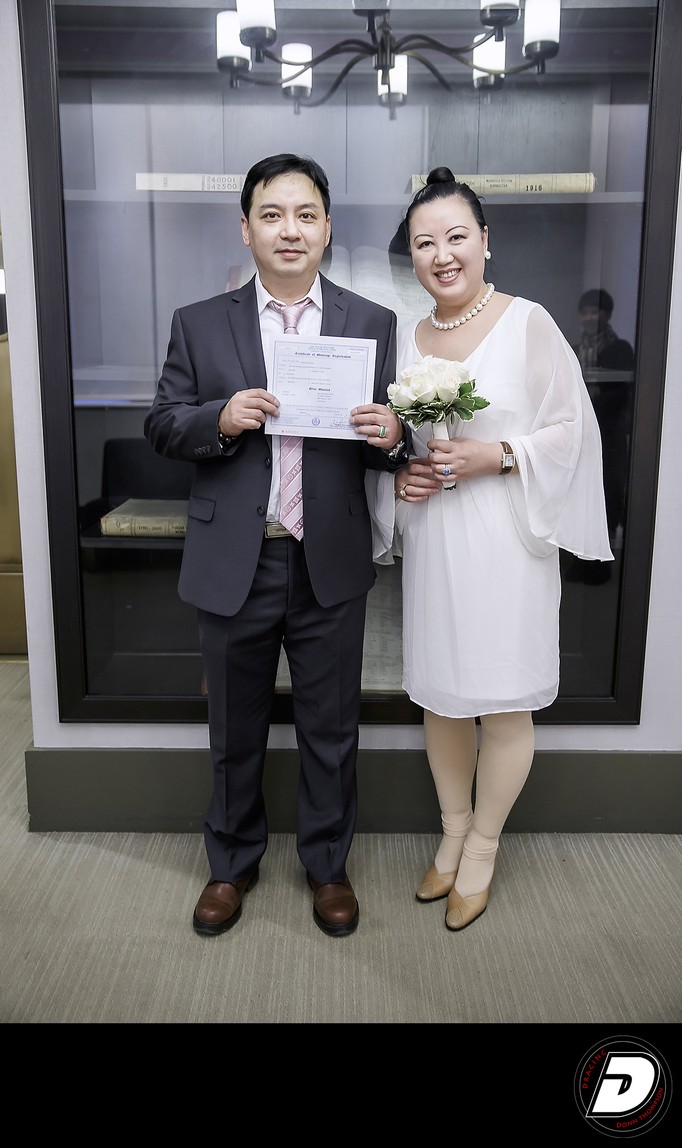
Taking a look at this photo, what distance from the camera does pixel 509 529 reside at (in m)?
2.10

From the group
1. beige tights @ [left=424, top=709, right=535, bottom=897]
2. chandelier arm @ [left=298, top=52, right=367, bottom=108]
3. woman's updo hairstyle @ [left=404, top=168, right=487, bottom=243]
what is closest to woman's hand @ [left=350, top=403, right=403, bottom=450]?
woman's updo hairstyle @ [left=404, top=168, right=487, bottom=243]

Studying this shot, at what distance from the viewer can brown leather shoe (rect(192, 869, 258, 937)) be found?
2.25 meters

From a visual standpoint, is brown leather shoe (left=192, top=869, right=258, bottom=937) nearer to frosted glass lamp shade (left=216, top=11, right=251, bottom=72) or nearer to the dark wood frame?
the dark wood frame

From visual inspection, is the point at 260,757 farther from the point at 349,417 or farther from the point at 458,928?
the point at 349,417

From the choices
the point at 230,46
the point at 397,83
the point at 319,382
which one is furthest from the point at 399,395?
the point at 230,46

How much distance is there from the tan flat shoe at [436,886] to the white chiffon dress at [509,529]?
508 mm

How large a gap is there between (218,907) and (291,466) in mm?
1084

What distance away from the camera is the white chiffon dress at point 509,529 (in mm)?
2047

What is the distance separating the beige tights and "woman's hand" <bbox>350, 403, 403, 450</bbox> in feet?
2.40

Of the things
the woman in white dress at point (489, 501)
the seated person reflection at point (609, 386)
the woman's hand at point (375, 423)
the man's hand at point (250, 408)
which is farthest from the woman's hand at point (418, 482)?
the seated person reflection at point (609, 386)

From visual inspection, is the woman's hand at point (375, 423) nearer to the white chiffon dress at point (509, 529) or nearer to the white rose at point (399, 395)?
the white rose at point (399, 395)
